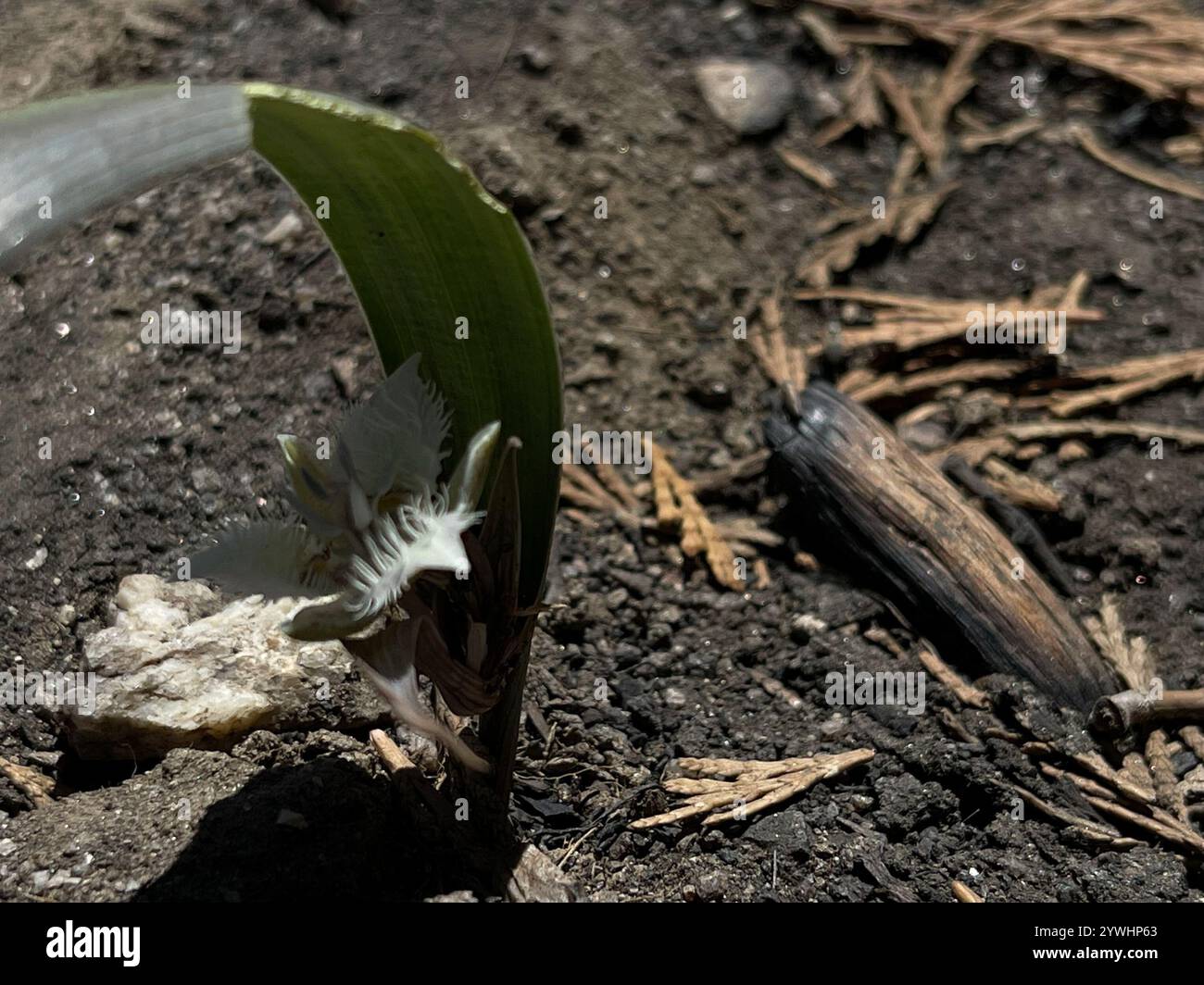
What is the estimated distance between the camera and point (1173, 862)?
1.64m

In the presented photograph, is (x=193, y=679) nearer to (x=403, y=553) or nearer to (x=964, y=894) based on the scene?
(x=403, y=553)

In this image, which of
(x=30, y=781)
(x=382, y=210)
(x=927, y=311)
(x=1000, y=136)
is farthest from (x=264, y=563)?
(x=1000, y=136)

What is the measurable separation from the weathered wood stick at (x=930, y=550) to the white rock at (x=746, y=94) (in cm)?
108

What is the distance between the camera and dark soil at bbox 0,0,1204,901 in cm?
159

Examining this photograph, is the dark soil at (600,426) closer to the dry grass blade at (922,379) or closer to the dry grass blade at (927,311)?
the dry grass blade at (927,311)

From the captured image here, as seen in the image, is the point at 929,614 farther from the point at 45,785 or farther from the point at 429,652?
the point at 45,785

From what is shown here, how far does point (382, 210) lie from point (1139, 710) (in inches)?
53.7

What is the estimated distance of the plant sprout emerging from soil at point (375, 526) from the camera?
122 centimetres

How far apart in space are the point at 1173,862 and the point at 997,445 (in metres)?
0.88

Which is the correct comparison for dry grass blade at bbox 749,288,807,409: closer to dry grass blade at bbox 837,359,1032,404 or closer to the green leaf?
dry grass blade at bbox 837,359,1032,404

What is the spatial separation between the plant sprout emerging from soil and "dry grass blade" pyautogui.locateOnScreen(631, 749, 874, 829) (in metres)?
0.47

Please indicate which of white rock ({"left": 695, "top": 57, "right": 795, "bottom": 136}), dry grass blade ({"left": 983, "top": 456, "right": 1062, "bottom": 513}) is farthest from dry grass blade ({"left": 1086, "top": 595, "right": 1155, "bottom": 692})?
white rock ({"left": 695, "top": 57, "right": 795, "bottom": 136})
